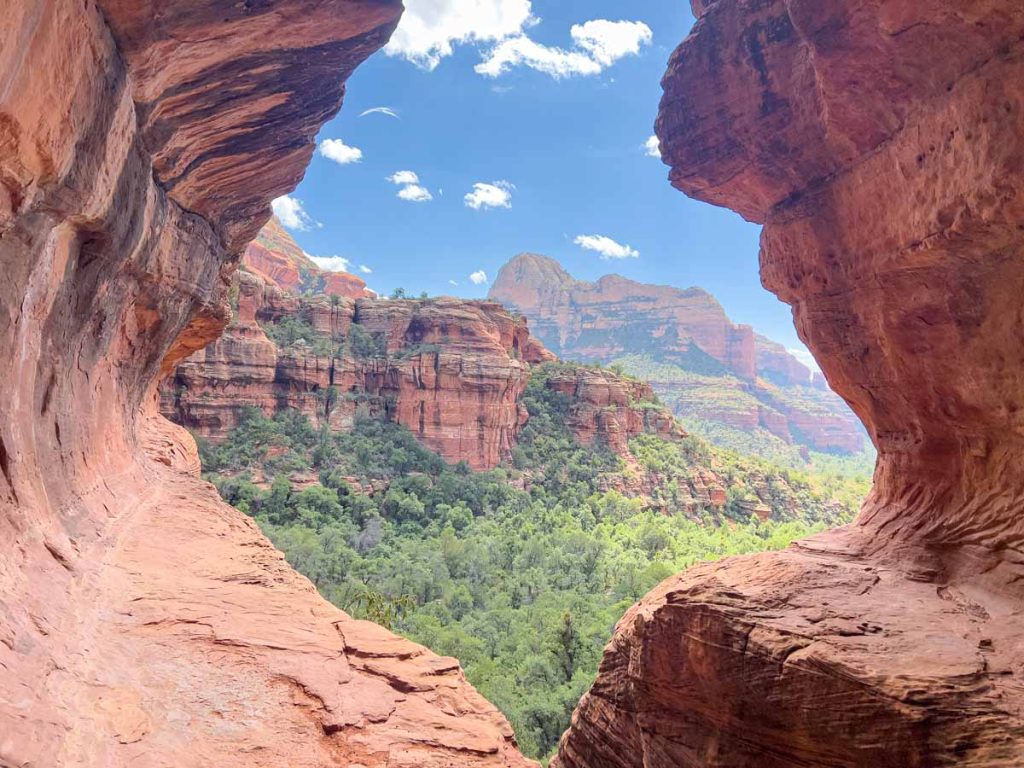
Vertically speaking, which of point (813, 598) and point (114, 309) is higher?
point (114, 309)

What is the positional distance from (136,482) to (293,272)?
285ft

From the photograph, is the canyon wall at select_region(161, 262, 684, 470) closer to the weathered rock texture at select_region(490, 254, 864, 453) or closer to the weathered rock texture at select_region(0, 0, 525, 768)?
the weathered rock texture at select_region(0, 0, 525, 768)

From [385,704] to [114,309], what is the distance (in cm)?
757

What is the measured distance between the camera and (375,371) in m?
45.4

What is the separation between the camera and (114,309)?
29.3ft

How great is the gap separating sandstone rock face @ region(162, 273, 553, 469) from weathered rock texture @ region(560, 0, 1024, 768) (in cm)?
3660

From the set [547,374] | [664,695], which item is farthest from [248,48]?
[547,374]

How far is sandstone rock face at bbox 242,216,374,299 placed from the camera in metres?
85.2

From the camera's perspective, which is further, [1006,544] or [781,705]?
[1006,544]

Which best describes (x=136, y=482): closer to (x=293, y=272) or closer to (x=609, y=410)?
(x=609, y=410)

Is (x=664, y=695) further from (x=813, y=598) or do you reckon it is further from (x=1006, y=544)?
(x=1006, y=544)

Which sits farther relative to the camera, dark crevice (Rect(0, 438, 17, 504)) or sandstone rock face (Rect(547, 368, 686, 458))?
sandstone rock face (Rect(547, 368, 686, 458))

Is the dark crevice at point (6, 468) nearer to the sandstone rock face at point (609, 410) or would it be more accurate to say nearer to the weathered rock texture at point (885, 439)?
the weathered rock texture at point (885, 439)

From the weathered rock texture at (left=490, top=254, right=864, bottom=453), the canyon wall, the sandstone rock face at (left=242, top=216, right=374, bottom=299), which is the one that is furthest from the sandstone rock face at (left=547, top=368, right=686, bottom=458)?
the weathered rock texture at (left=490, top=254, right=864, bottom=453)
